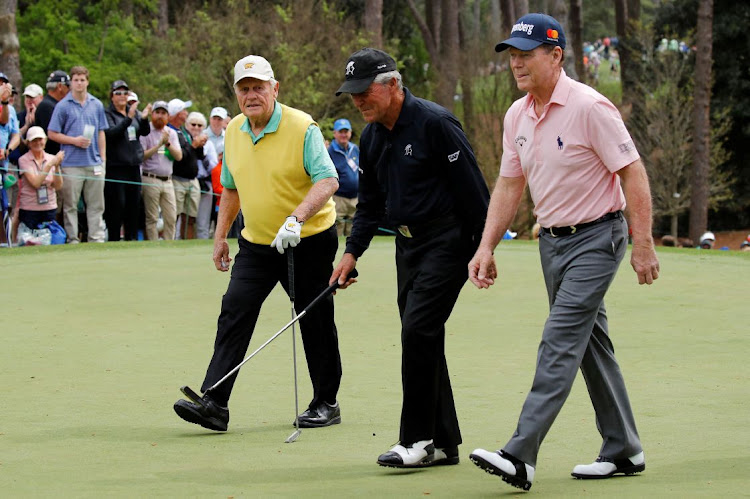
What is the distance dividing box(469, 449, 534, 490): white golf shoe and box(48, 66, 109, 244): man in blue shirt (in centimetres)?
1146

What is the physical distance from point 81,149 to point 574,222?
11342mm

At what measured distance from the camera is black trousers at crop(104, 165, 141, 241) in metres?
16.1

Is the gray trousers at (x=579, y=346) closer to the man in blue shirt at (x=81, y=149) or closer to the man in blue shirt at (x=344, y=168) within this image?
the man in blue shirt at (x=81, y=149)

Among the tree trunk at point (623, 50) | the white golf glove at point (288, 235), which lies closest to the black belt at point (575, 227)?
the white golf glove at point (288, 235)

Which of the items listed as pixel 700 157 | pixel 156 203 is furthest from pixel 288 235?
pixel 700 157

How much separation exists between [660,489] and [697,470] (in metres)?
0.42

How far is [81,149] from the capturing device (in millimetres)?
15711

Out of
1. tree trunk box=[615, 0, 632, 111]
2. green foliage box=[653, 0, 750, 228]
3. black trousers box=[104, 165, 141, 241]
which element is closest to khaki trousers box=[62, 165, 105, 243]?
black trousers box=[104, 165, 141, 241]

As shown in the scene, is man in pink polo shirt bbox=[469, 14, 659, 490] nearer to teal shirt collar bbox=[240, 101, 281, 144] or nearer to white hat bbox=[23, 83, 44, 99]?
teal shirt collar bbox=[240, 101, 281, 144]

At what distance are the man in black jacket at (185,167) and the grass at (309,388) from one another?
3849 mm

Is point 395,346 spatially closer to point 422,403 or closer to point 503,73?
point 422,403

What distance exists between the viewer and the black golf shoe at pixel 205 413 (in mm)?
6402

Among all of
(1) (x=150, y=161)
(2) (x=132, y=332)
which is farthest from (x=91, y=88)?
(2) (x=132, y=332)

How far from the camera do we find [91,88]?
33.9 meters
